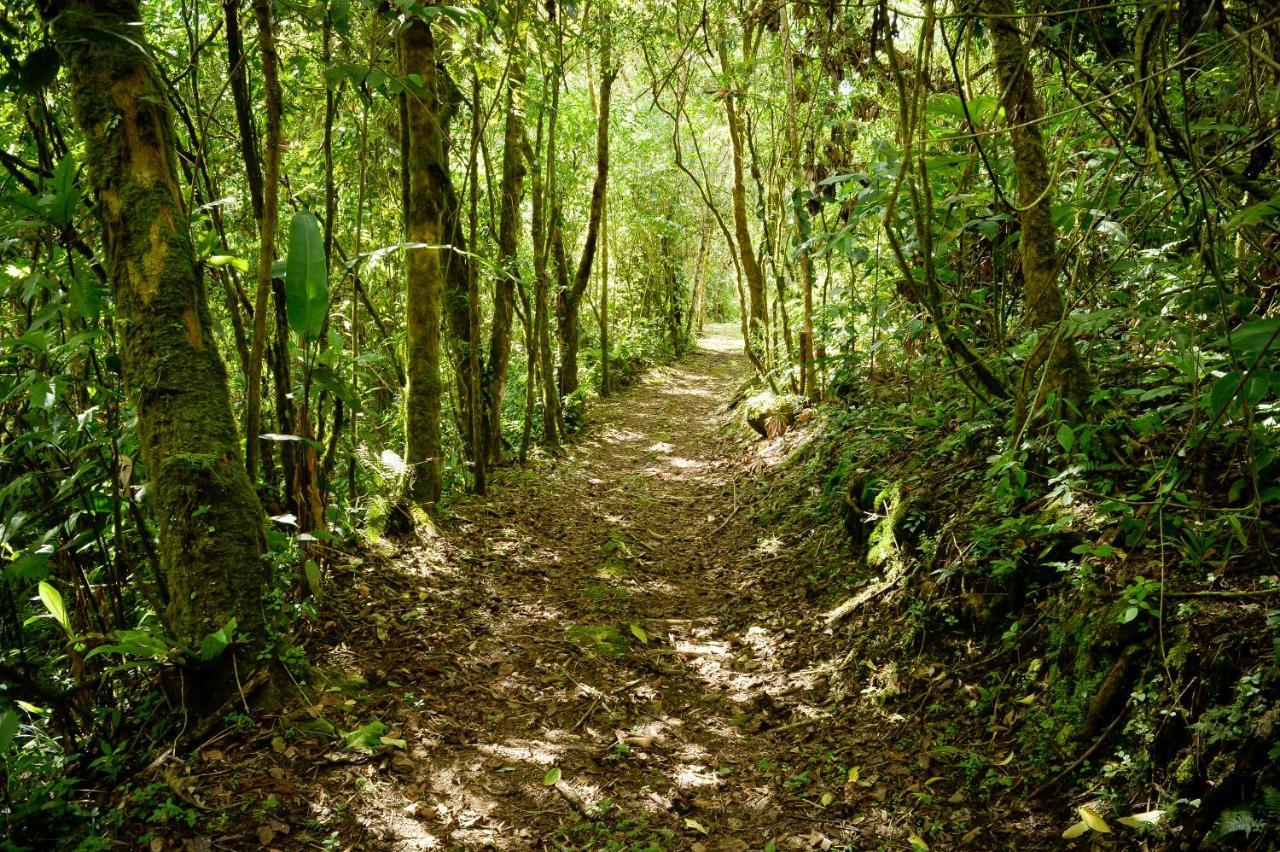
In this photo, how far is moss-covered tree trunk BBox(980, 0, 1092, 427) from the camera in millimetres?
3783

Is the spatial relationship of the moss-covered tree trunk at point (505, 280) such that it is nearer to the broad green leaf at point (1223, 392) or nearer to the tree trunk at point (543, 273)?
the tree trunk at point (543, 273)

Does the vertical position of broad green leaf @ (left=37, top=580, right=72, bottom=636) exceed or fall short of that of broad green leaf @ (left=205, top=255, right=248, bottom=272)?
it falls short

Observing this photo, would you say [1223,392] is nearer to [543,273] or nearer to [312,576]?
[312,576]

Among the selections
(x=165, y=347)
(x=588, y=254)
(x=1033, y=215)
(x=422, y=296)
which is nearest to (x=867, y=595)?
(x=1033, y=215)

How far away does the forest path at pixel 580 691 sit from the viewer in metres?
3.09

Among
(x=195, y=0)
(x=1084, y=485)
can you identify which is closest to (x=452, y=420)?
(x=195, y=0)

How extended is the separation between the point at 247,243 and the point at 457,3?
12.8 ft

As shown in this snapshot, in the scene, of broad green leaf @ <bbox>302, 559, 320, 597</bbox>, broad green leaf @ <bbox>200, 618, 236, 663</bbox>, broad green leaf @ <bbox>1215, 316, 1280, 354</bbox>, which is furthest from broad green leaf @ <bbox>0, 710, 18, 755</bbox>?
broad green leaf @ <bbox>1215, 316, 1280, 354</bbox>

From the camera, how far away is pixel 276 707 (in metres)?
3.24

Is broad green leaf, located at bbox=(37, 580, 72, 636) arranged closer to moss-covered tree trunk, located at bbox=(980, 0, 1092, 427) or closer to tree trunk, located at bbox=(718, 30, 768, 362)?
moss-covered tree trunk, located at bbox=(980, 0, 1092, 427)

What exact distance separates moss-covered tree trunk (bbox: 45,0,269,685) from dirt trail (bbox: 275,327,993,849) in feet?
2.41

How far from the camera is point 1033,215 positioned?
4062 mm

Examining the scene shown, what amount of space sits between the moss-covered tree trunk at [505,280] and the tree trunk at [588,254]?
153 centimetres

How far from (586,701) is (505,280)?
517 cm
